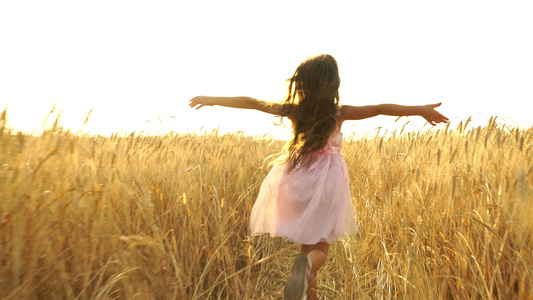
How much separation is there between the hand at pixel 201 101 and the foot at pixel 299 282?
1.25 meters

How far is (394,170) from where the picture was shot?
134 inches

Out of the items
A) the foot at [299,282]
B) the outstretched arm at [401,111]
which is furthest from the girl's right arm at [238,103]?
the foot at [299,282]

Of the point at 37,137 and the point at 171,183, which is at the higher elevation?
the point at 37,137

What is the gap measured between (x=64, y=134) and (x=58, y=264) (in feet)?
1.73

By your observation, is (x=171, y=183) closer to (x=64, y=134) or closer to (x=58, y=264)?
(x=64, y=134)

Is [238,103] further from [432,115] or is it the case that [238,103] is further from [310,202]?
[432,115]

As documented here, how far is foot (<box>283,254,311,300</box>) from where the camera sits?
162cm

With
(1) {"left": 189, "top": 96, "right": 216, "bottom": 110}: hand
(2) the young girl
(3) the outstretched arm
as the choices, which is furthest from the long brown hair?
(1) {"left": 189, "top": 96, "right": 216, "bottom": 110}: hand

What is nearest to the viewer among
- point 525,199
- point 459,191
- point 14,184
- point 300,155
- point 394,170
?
point 14,184

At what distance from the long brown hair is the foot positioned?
0.85m

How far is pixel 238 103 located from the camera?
2.52 metres

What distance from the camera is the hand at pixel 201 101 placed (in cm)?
254

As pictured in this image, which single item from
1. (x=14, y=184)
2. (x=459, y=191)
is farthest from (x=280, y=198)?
(x=14, y=184)

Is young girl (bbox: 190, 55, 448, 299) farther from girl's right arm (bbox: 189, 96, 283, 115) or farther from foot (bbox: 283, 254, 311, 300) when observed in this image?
foot (bbox: 283, 254, 311, 300)
